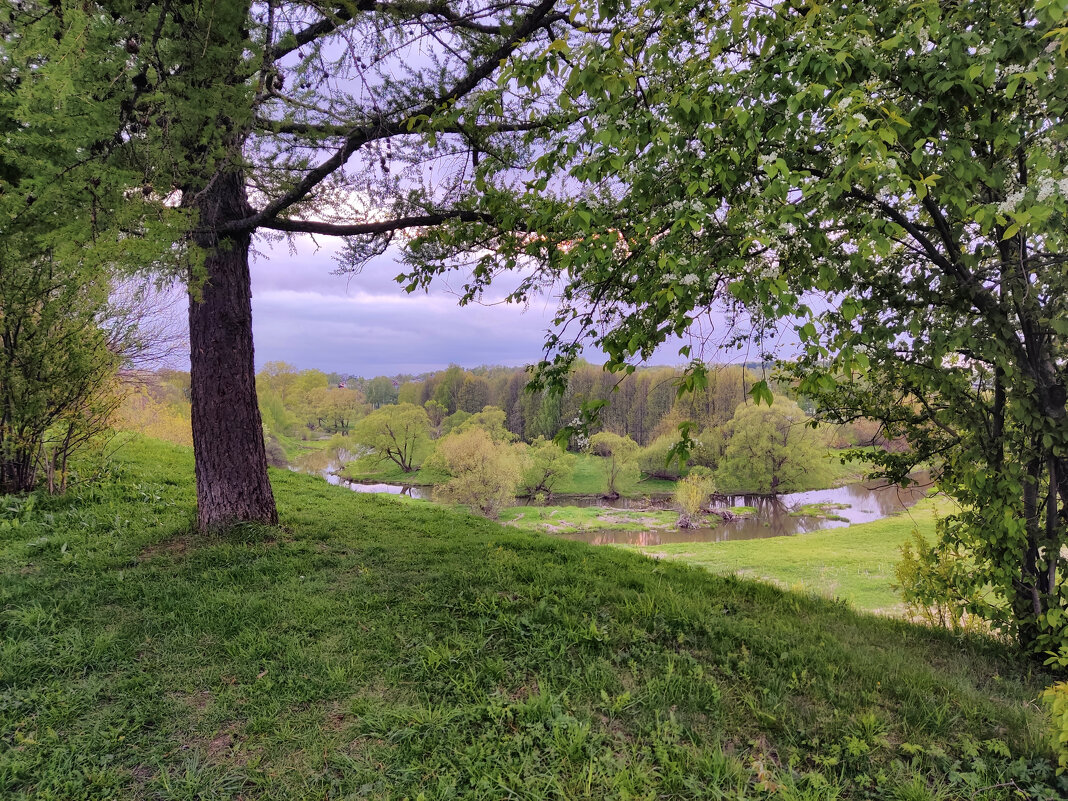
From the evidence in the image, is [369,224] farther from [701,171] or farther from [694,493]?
[694,493]

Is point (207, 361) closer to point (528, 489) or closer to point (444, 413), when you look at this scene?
point (528, 489)

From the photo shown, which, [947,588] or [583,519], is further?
[583,519]

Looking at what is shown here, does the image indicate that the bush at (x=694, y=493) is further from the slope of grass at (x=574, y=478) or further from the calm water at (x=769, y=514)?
the slope of grass at (x=574, y=478)

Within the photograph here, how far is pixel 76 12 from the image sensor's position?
6.17 feet

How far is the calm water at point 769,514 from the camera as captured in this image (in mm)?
25547

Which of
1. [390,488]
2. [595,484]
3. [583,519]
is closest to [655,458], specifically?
[595,484]

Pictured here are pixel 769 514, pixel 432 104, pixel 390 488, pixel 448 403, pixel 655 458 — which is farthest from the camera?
pixel 448 403

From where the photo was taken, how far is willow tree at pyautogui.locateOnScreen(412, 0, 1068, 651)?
2010 mm

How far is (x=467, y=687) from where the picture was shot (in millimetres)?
2760

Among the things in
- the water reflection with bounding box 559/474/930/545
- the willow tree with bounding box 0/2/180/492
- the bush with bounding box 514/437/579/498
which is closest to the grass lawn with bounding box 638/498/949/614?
the water reflection with bounding box 559/474/930/545

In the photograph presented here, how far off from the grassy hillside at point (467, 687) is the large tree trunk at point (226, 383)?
1.80ft

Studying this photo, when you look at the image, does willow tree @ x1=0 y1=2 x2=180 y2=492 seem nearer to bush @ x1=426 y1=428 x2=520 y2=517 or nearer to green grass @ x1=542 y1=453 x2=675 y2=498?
bush @ x1=426 y1=428 x2=520 y2=517

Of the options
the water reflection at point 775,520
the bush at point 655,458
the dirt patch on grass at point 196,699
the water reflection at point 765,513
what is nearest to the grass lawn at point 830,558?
the water reflection at point 765,513

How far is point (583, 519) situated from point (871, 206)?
28.1 meters
